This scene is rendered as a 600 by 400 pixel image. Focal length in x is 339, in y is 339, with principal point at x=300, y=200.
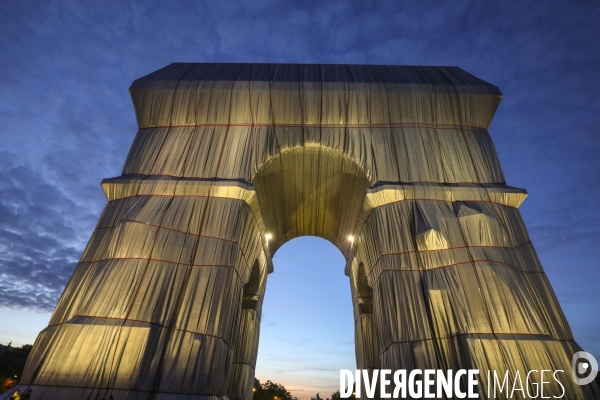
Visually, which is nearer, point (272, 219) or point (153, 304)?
point (153, 304)

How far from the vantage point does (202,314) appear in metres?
11.0

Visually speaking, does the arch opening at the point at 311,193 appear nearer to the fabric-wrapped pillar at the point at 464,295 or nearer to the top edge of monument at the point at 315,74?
the fabric-wrapped pillar at the point at 464,295

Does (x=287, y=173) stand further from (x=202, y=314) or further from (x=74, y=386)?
(x=74, y=386)

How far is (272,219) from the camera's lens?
60.6 ft

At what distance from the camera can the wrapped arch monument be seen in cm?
1005

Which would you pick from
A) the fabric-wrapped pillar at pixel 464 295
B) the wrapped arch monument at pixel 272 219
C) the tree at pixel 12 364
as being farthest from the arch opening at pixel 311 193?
the tree at pixel 12 364

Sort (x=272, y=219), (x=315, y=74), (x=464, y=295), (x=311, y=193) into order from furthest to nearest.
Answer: (x=272, y=219), (x=311, y=193), (x=315, y=74), (x=464, y=295)

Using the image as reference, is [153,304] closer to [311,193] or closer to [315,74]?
[311,193]

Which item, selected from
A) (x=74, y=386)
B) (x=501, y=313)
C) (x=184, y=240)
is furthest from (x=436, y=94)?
(x=74, y=386)

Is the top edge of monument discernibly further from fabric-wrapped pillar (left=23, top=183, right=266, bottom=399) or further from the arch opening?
fabric-wrapped pillar (left=23, top=183, right=266, bottom=399)

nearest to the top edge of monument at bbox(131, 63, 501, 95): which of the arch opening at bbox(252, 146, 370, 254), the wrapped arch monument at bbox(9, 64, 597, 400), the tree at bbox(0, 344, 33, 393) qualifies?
the wrapped arch monument at bbox(9, 64, 597, 400)

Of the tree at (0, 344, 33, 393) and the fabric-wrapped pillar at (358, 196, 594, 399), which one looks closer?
the fabric-wrapped pillar at (358, 196, 594, 399)

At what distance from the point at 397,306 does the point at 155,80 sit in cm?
1402

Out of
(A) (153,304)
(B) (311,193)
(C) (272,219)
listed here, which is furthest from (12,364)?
(B) (311,193)
